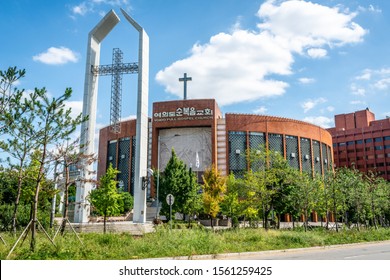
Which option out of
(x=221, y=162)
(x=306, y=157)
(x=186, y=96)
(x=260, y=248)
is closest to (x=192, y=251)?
(x=260, y=248)

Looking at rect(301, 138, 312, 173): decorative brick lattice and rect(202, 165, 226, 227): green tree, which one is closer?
rect(202, 165, 226, 227): green tree

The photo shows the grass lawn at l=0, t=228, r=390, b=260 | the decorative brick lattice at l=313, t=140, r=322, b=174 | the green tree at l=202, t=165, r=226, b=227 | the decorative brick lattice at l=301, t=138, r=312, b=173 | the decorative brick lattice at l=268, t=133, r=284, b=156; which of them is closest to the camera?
the grass lawn at l=0, t=228, r=390, b=260

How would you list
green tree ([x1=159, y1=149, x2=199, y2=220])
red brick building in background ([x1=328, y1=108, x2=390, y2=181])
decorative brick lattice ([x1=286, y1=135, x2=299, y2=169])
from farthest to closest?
1. red brick building in background ([x1=328, y1=108, x2=390, y2=181])
2. decorative brick lattice ([x1=286, y1=135, x2=299, y2=169])
3. green tree ([x1=159, y1=149, x2=199, y2=220])

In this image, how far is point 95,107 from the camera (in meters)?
36.2

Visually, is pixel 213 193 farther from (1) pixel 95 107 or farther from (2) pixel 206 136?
(2) pixel 206 136

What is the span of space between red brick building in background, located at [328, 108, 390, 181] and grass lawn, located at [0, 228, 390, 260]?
275ft

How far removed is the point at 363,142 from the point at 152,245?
3767 inches

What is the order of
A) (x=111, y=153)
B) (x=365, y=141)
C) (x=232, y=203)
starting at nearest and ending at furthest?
1. (x=232, y=203)
2. (x=111, y=153)
3. (x=365, y=141)

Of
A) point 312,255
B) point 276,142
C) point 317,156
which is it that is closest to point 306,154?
point 317,156

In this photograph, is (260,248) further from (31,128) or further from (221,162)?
(221,162)

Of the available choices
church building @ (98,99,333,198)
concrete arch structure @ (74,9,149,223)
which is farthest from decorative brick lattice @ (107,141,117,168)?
concrete arch structure @ (74,9,149,223)

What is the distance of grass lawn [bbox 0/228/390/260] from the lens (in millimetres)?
12250

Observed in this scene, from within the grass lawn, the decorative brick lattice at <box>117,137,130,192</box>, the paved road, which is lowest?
the paved road

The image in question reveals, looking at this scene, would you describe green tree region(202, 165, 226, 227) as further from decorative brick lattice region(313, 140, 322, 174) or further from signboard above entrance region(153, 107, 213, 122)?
decorative brick lattice region(313, 140, 322, 174)
